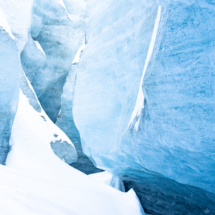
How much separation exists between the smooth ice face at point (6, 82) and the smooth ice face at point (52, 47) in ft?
11.7

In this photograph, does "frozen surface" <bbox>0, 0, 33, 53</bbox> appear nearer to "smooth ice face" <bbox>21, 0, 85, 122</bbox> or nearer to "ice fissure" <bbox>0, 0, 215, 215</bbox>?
"ice fissure" <bbox>0, 0, 215, 215</bbox>

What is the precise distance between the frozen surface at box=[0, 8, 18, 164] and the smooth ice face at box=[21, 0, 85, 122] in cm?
356

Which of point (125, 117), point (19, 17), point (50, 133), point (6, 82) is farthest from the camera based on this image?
point (19, 17)

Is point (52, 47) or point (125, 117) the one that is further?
point (52, 47)

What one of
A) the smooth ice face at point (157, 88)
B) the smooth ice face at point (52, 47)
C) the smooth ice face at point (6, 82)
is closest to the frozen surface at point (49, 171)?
the smooth ice face at point (6, 82)

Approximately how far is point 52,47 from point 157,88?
6923 millimetres

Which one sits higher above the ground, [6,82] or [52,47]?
[52,47]

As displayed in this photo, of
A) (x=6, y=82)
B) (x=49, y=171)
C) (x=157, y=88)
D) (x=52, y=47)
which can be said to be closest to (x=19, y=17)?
(x=52, y=47)

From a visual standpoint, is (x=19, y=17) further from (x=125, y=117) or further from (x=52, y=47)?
(x=125, y=117)

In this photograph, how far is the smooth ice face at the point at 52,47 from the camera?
25.2ft

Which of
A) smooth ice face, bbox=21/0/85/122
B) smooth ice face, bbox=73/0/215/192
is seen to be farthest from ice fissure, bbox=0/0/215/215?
smooth ice face, bbox=21/0/85/122

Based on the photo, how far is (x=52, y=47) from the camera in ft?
27.5

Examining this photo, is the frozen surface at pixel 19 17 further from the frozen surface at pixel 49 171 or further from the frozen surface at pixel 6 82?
A: the frozen surface at pixel 6 82

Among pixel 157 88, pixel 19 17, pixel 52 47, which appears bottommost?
pixel 52 47
